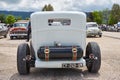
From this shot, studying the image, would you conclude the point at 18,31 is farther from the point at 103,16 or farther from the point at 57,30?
the point at 103,16

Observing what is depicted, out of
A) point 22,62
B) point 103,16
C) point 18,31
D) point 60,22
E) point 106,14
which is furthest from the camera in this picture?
point 103,16

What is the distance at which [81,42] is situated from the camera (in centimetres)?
938

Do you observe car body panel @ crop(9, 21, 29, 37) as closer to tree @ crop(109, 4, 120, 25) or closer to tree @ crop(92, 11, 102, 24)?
tree @ crop(109, 4, 120, 25)

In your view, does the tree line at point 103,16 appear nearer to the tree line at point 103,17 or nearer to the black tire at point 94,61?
the tree line at point 103,17

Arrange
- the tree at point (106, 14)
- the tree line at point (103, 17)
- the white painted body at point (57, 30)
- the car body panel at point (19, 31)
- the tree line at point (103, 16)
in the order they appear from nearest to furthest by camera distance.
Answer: the white painted body at point (57, 30) → the car body panel at point (19, 31) → the tree line at point (103, 16) → the tree line at point (103, 17) → the tree at point (106, 14)

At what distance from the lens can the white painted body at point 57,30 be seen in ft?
30.5

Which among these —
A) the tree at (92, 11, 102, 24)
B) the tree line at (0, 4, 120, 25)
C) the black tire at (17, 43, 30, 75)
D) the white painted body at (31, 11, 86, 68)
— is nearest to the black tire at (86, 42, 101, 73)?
the white painted body at (31, 11, 86, 68)

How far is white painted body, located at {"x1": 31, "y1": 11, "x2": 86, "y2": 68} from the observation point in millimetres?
9297

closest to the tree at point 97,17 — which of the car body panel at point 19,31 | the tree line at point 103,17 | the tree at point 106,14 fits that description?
the tree line at point 103,17

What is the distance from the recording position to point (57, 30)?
9359mm

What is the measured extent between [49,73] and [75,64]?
1.08 metres

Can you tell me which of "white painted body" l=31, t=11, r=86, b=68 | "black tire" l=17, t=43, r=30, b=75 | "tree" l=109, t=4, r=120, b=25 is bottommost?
"tree" l=109, t=4, r=120, b=25

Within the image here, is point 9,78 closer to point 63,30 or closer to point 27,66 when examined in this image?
point 27,66

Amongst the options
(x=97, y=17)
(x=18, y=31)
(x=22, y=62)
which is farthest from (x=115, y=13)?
(x=22, y=62)
